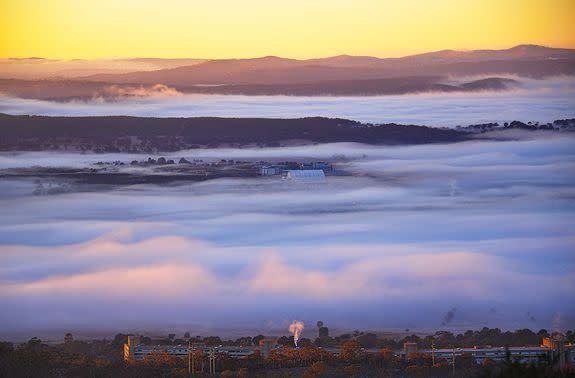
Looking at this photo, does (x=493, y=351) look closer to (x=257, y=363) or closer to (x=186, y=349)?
(x=257, y=363)

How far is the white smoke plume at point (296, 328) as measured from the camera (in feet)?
36.6

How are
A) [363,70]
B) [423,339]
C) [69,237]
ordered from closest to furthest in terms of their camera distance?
[423,339], [69,237], [363,70]

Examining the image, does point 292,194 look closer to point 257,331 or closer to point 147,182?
point 147,182

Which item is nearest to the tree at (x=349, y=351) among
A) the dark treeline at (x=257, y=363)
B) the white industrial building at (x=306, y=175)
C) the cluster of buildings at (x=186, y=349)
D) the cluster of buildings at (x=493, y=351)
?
the dark treeline at (x=257, y=363)

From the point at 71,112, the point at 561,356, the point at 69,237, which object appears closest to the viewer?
the point at 561,356

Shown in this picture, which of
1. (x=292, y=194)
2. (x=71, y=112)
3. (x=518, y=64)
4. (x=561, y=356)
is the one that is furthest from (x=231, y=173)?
(x=561, y=356)

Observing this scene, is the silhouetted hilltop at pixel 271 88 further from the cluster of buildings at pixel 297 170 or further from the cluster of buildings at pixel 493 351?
the cluster of buildings at pixel 493 351

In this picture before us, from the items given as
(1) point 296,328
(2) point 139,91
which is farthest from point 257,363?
(2) point 139,91

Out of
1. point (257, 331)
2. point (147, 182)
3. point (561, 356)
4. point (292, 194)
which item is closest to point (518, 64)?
point (292, 194)

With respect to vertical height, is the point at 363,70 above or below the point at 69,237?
above

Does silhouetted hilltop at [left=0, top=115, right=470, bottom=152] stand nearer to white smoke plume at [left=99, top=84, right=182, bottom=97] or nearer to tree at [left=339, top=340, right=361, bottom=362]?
white smoke plume at [left=99, top=84, right=182, bottom=97]

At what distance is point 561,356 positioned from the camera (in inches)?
364

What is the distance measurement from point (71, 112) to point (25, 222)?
4160 millimetres

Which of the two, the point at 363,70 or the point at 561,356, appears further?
the point at 363,70
